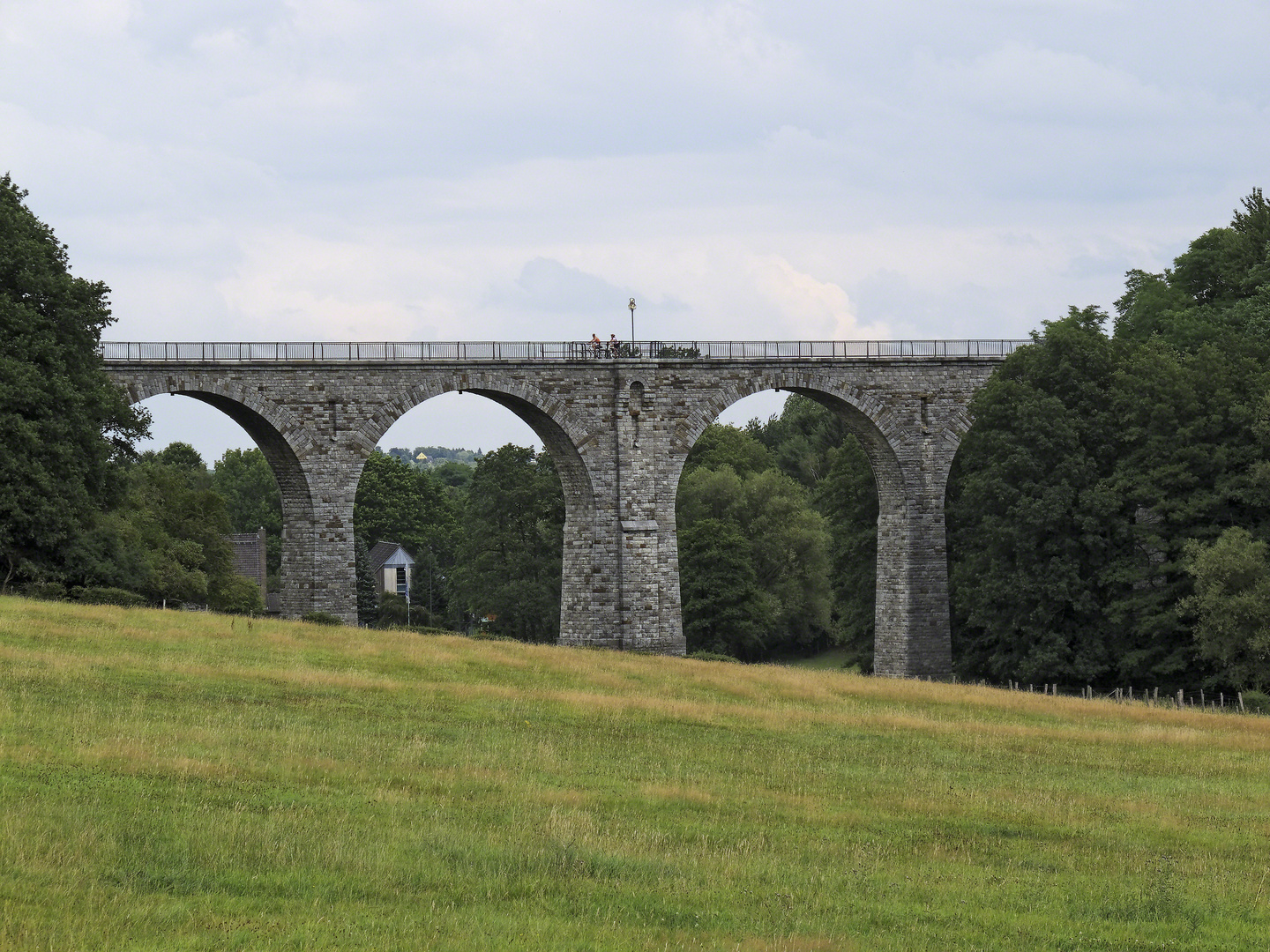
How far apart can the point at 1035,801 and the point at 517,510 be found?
210 ft

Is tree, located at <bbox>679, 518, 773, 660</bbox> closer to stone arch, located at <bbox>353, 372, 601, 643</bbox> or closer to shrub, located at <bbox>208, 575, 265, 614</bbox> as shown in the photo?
shrub, located at <bbox>208, 575, 265, 614</bbox>

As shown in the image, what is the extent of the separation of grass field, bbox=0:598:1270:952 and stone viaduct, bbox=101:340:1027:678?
61.7ft

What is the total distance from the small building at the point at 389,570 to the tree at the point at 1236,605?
6355cm

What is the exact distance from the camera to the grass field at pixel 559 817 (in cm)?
1227

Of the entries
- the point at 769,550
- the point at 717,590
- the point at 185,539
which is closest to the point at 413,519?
the point at 769,550

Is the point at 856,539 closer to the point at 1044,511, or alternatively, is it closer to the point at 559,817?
the point at 1044,511

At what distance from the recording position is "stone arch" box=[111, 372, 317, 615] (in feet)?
160

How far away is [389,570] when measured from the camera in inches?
4301

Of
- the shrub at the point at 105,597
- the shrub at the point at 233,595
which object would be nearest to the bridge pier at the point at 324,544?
the shrub at the point at 105,597

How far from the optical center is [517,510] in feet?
274

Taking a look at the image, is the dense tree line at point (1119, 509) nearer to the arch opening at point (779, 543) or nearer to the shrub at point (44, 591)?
the arch opening at point (779, 543)

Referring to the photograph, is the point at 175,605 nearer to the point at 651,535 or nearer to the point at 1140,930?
the point at 651,535

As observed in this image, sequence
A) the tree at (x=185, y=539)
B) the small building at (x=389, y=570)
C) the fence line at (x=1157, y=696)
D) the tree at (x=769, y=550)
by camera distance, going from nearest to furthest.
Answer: the fence line at (x=1157, y=696)
the tree at (x=185, y=539)
the tree at (x=769, y=550)
the small building at (x=389, y=570)

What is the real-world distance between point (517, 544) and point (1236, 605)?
153 feet
